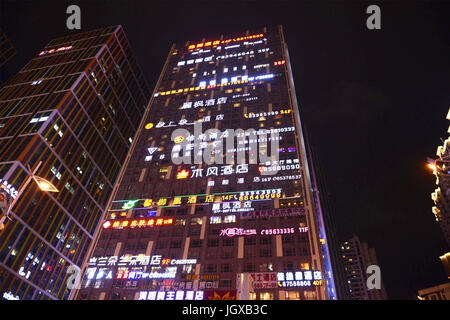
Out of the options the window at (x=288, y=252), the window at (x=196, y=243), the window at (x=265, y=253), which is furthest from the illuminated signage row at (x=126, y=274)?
the window at (x=288, y=252)

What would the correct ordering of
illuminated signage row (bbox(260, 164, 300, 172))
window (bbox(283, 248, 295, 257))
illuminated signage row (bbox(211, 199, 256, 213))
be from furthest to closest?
1. illuminated signage row (bbox(260, 164, 300, 172))
2. illuminated signage row (bbox(211, 199, 256, 213))
3. window (bbox(283, 248, 295, 257))

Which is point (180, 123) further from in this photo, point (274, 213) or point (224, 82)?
point (274, 213)

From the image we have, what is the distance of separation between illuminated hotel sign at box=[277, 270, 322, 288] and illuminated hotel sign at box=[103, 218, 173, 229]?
2192 cm

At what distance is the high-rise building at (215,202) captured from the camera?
47575mm

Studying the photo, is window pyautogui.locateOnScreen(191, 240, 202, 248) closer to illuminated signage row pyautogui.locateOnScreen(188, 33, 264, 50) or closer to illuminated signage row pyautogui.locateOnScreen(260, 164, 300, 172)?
illuminated signage row pyautogui.locateOnScreen(260, 164, 300, 172)

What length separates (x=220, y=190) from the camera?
58.8m

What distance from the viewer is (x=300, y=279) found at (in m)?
43.4

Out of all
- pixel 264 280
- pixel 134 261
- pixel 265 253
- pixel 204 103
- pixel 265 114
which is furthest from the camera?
pixel 204 103

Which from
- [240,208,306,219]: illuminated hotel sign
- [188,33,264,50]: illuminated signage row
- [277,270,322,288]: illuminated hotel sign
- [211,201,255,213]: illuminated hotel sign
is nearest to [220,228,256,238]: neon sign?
[240,208,306,219]: illuminated hotel sign

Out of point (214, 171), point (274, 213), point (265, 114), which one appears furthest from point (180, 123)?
point (274, 213)

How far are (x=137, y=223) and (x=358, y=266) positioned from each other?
4806 inches

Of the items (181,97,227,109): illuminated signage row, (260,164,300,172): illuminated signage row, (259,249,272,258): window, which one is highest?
(181,97,227,109): illuminated signage row

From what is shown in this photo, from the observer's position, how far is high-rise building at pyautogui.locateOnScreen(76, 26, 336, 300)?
4757 cm
